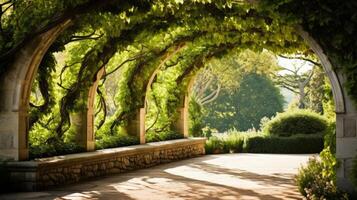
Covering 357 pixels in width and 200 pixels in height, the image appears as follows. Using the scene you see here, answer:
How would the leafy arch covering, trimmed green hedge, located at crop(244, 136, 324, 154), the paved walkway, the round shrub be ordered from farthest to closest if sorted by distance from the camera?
the round shrub, trimmed green hedge, located at crop(244, 136, 324, 154), the paved walkway, the leafy arch covering

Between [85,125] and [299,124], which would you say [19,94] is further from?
[299,124]

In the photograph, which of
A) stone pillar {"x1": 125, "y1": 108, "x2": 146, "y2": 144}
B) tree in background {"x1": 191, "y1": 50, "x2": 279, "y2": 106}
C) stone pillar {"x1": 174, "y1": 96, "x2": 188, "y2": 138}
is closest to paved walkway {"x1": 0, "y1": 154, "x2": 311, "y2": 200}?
stone pillar {"x1": 125, "y1": 108, "x2": 146, "y2": 144}

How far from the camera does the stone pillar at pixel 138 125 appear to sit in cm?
1347

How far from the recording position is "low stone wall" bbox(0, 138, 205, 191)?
27.7 feet

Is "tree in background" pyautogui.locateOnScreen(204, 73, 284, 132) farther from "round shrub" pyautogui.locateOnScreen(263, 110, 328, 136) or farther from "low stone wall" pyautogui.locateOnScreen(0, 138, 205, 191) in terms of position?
"low stone wall" pyautogui.locateOnScreen(0, 138, 205, 191)

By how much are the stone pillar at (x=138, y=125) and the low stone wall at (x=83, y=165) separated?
378 millimetres

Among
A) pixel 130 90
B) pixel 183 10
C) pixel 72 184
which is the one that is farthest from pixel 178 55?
pixel 72 184

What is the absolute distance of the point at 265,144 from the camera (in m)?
17.9

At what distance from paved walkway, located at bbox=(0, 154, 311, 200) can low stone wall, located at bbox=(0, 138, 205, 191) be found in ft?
0.87

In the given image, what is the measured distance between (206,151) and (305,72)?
19.3m

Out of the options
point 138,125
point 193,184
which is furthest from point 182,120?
point 193,184

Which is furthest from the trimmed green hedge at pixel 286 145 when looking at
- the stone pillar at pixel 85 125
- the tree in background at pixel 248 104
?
the tree in background at pixel 248 104

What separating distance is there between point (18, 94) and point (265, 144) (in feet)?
35.8

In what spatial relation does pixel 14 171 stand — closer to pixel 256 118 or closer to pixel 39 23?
pixel 39 23
